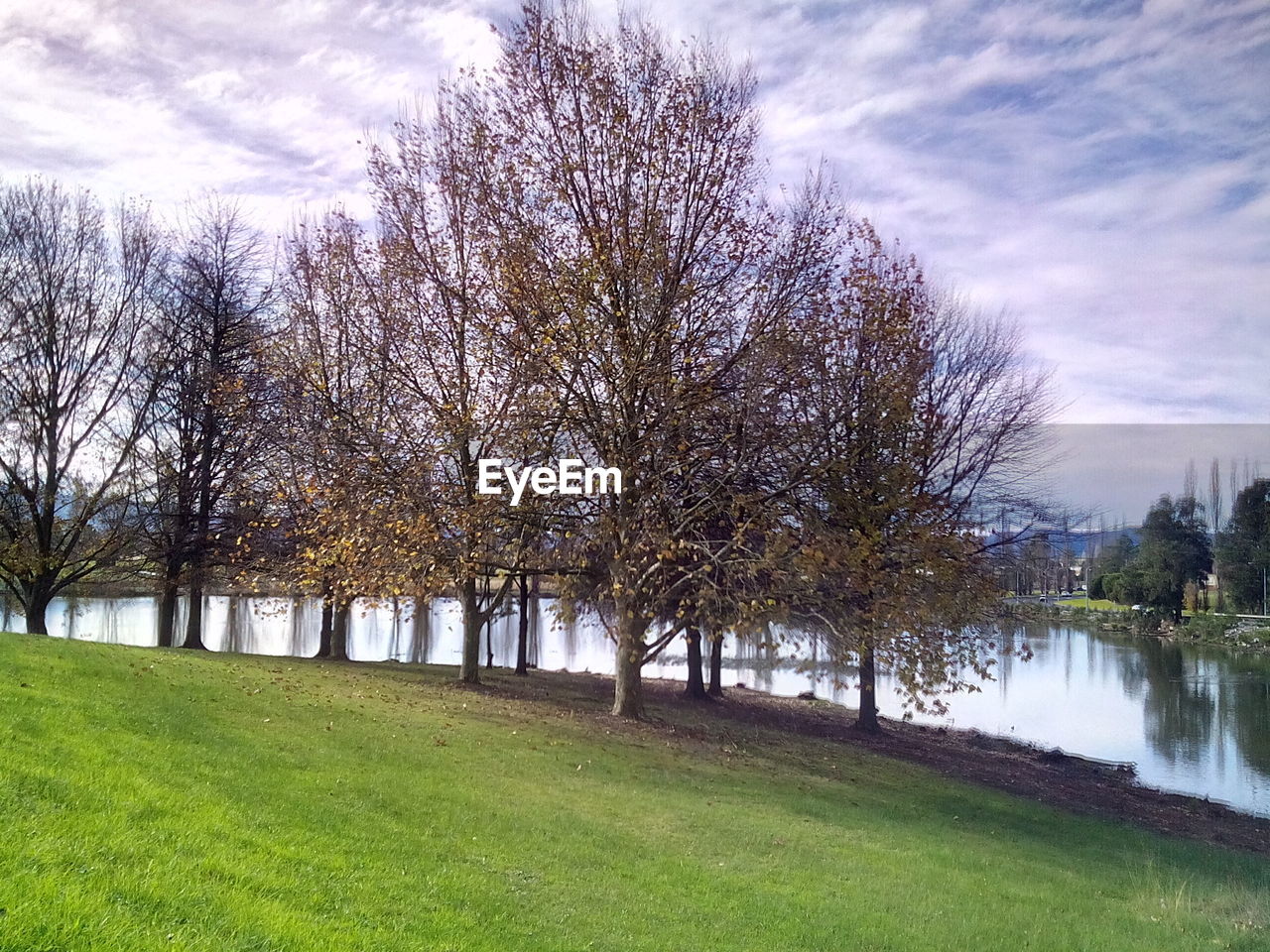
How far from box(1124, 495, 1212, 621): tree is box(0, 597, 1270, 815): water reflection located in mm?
4255

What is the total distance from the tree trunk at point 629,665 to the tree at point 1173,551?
53247 millimetres

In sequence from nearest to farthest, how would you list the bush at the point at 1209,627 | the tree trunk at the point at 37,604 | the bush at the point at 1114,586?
the tree trunk at the point at 37,604
the bush at the point at 1209,627
the bush at the point at 1114,586

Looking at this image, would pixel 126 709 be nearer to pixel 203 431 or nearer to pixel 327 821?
pixel 327 821

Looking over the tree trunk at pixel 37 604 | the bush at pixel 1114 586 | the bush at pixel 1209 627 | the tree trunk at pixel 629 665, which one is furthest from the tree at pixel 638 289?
the bush at pixel 1114 586

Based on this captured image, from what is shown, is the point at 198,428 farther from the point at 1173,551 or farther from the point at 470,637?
the point at 1173,551

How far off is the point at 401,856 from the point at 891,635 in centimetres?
878

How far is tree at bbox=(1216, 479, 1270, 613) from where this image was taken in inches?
2211

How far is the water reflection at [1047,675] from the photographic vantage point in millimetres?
22344

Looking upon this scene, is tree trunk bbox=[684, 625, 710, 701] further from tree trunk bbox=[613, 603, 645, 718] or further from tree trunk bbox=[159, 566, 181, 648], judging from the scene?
tree trunk bbox=[159, 566, 181, 648]

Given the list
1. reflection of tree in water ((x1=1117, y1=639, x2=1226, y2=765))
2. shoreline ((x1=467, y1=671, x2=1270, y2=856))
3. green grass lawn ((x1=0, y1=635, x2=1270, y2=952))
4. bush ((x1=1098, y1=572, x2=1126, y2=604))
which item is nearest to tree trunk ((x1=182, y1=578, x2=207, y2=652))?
shoreline ((x1=467, y1=671, x2=1270, y2=856))

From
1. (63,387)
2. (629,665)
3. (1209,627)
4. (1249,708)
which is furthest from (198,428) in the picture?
(1209,627)

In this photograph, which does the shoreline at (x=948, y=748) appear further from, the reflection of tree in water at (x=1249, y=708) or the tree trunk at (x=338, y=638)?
the reflection of tree in water at (x=1249, y=708)

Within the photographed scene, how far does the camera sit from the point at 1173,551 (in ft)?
189

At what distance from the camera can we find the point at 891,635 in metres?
13.7
